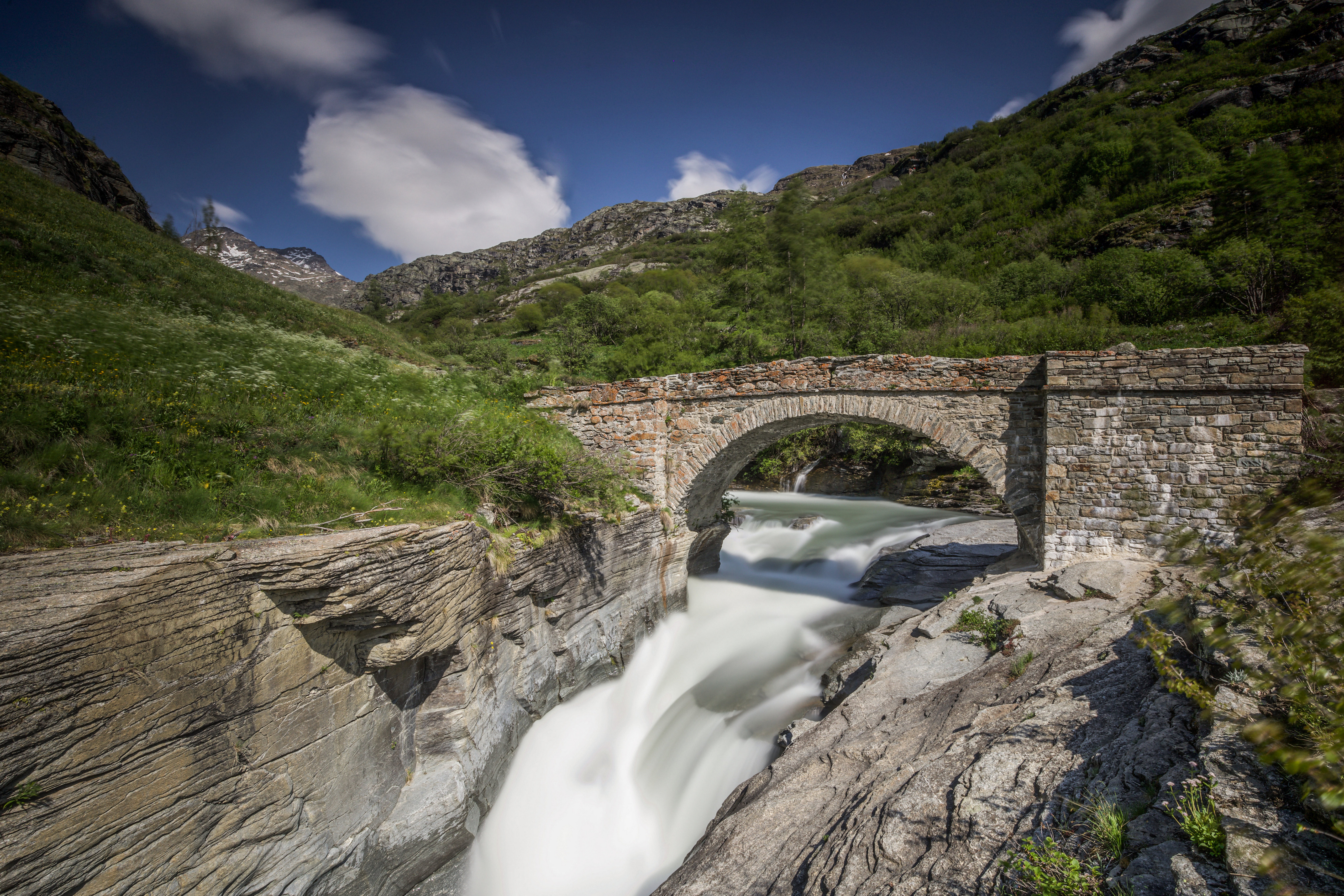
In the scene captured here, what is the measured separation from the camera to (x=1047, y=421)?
791cm

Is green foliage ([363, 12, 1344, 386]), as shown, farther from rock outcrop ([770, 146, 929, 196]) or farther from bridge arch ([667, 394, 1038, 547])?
rock outcrop ([770, 146, 929, 196])

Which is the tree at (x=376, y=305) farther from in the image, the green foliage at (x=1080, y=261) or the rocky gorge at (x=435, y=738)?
the rocky gorge at (x=435, y=738)

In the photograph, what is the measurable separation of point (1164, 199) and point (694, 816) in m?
33.8

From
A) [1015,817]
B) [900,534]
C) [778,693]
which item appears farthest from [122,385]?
[900,534]

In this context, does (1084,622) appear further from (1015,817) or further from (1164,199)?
(1164,199)

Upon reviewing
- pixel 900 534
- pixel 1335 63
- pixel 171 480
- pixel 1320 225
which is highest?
pixel 1335 63

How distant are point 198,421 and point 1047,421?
37.7ft

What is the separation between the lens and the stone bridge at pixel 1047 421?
6938mm

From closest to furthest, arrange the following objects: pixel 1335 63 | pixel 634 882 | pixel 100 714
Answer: pixel 100 714 → pixel 634 882 → pixel 1335 63

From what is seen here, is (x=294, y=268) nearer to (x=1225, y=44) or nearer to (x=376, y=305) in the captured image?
(x=376, y=305)

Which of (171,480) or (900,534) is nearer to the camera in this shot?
(171,480)

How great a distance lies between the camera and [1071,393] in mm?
7707

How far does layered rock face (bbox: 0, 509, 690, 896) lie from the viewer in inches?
116

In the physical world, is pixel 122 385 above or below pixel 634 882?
above
